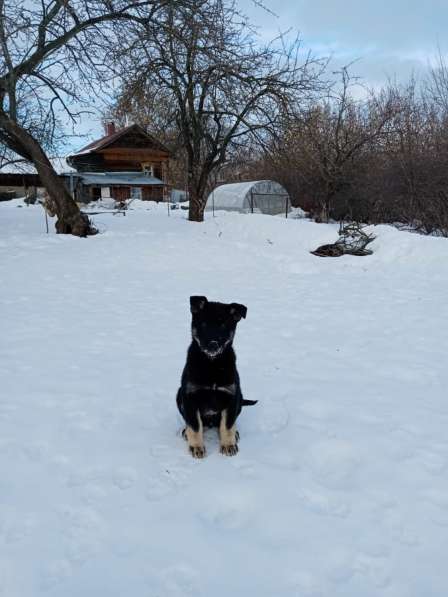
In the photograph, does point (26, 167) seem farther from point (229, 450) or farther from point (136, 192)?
point (229, 450)

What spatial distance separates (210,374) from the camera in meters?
2.90

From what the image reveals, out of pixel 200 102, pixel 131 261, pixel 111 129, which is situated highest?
pixel 111 129

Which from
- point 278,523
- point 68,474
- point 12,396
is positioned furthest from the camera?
point 12,396

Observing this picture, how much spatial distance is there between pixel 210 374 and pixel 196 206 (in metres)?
15.9

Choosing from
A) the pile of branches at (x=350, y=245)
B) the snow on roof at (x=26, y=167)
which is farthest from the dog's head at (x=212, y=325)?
the snow on roof at (x=26, y=167)

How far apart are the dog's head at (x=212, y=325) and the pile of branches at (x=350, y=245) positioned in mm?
9898

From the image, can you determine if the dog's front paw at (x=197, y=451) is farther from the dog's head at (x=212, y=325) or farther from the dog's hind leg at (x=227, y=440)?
the dog's head at (x=212, y=325)

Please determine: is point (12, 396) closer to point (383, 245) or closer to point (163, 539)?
point (163, 539)

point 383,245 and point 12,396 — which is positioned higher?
point 383,245

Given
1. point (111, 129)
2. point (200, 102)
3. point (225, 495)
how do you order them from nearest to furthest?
point (225, 495) < point (200, 102) < point (111, 129)

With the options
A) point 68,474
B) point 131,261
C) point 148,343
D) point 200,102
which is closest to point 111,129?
point 200,102

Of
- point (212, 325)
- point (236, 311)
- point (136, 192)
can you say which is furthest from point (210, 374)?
point (136, 192)

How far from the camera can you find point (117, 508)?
2473mm

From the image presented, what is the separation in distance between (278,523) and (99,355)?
3.12 metres
